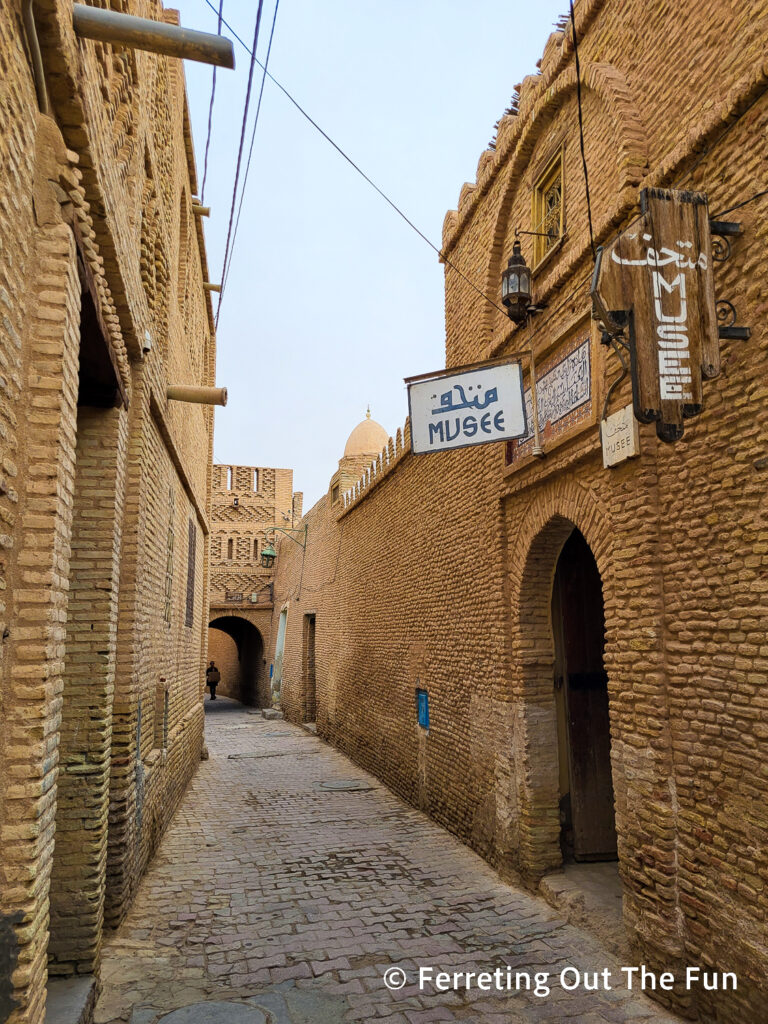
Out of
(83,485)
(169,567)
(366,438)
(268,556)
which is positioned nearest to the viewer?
(83,485)

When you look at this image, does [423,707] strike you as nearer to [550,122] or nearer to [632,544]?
[632,544]

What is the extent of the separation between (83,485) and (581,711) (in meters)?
4.81

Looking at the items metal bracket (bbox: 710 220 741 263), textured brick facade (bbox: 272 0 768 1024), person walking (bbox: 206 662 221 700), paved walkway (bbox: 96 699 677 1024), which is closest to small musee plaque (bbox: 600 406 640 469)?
textured brick facade (bbox: 272 0 768 1024)

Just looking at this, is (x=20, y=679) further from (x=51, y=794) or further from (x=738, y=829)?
(x=738, y=829)

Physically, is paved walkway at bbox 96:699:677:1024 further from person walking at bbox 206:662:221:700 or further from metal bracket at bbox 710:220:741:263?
person walking at bbox 206:662:221:700

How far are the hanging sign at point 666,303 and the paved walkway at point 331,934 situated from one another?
3.41 metres

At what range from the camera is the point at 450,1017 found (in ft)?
13.2

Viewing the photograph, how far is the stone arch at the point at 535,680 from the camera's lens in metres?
6.17

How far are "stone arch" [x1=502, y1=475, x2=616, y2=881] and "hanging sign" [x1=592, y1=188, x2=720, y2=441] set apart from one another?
6.80ft

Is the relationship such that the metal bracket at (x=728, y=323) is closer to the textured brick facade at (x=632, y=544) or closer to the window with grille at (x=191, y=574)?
the textured brick facade at (x=632, y=544)

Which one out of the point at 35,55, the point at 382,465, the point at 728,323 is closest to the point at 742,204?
the point at 728,323

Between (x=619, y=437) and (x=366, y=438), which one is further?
(x=366, y=438)

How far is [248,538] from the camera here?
26.2 metres

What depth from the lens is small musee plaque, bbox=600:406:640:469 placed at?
4.68 metres
